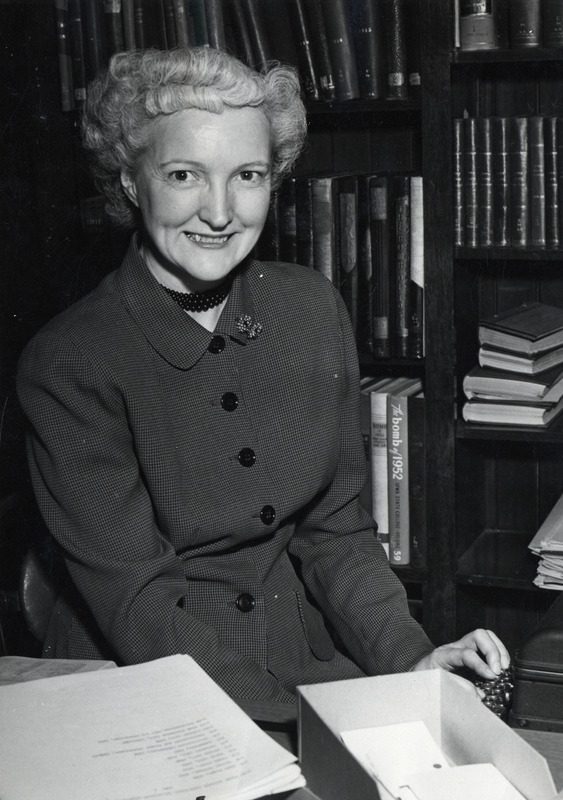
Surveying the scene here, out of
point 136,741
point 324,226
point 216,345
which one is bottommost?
point 136,741

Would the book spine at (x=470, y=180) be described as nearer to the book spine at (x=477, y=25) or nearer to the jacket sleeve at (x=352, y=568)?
the book spine at (x=477, y=25)

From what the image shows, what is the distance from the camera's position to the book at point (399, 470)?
7.54 feet

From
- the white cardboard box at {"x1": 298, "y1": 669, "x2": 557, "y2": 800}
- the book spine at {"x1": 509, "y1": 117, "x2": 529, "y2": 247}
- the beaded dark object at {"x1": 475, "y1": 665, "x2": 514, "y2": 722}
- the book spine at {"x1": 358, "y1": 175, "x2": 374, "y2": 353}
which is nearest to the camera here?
the white cardboard box at {"x1": 298, "y1": 669, "x2": 557, "y2": 800}

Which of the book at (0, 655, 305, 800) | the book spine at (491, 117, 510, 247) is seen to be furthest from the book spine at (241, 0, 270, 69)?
the book at (0, 655, 305, 800)

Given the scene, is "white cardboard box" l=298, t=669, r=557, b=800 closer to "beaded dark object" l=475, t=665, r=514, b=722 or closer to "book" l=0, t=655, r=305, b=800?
"book" l=0, t=655, r=305, b=800

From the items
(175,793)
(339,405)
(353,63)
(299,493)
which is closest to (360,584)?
(299,493)

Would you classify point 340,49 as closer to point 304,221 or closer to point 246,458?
point 304,221

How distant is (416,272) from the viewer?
2205 mm

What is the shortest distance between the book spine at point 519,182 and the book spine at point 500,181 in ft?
0.03

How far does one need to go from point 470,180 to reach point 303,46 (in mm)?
460

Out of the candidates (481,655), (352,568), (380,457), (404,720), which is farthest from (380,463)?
(404,720)

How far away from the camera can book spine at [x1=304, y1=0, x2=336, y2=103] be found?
2152mm

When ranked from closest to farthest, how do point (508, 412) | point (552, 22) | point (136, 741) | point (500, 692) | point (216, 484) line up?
1. point (136, 741)
2. point (500, 692)
3. point (216, 484)
4. point (552, 22)
5. point (508, 412)

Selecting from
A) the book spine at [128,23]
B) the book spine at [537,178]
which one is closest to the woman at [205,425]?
the book spine at [537,178]
